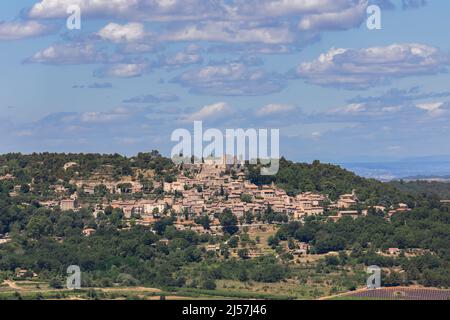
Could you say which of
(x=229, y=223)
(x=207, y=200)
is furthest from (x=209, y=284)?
(x=207, y=200)

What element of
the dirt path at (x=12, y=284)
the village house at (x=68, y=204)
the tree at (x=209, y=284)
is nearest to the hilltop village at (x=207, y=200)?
the village house at (x=68, y=204)

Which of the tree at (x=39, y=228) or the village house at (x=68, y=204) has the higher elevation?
the village house at (x=68, y=204)

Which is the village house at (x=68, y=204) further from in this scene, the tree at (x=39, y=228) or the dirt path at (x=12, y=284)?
the dirt path at (x=12, y=284)

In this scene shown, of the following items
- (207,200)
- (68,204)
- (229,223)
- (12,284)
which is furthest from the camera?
(207,200)

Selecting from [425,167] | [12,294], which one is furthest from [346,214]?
[425,167]

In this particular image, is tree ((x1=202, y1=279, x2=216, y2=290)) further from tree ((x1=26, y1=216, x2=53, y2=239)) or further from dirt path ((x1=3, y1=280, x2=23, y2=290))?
tree ((x1=26, y1=216, x2=53, y2=239))

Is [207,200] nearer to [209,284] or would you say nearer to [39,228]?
[39,228]

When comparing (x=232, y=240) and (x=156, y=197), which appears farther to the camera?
(x=156, y=197)

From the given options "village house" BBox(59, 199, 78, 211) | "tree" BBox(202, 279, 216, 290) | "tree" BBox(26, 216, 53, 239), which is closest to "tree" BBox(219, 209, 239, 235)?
"village house" BBox(59, 199, 78, 211)

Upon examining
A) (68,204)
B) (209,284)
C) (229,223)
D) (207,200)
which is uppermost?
(207,200)

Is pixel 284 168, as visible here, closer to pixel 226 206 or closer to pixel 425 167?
pixel 226 206
